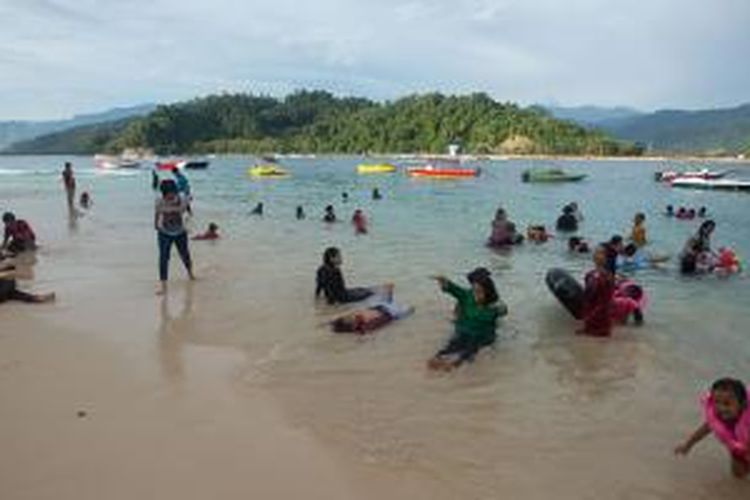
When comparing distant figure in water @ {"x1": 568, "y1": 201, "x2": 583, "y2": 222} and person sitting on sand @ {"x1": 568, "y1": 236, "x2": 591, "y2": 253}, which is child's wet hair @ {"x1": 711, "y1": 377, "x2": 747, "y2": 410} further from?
distant figure in water @ {"x1": 568, "y1": 201, "x2": 583, "y2": 222}

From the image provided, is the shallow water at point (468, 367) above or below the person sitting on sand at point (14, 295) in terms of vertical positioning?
below

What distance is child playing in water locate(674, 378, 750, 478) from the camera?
703 cm

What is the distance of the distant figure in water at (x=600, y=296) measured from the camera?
39.9 ft

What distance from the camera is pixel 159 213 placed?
1495cm

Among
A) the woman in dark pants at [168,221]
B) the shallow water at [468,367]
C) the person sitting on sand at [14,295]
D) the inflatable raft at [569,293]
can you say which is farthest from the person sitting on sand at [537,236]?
the person sitting on sand at [14,295]

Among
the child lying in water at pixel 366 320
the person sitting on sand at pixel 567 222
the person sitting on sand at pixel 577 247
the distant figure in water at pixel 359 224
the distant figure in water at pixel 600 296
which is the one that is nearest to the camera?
the distant figure in water at pixel 600 296

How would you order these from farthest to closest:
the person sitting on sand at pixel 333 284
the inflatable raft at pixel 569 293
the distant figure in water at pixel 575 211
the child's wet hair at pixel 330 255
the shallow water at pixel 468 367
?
the distant figure in water at pixel 575 211 → the person sitting on sand at pixel 333 284 → the child's wet hair at pixel 330 255 → the inflatable raft at pixel 569 293 → the shallow water at pixel 468 367

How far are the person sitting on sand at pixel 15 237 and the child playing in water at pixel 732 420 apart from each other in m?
16.6

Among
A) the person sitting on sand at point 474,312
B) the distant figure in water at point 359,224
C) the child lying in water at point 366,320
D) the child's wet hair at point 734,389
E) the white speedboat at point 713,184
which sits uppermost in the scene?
the child's wet hair at point 734,389

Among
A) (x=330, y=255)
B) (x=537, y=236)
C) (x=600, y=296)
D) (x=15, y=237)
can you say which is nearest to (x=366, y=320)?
(x=330, y=255)

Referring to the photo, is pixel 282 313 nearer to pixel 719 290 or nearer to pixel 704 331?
pixel 704 331

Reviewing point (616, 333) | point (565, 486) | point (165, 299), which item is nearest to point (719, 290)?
point (616, 333)

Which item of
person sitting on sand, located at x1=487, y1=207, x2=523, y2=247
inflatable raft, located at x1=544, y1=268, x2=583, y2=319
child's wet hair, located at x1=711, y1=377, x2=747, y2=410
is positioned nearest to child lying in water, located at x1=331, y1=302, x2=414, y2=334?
inflatable raft, located at x1=544, y1=268, x2=583, y2=319

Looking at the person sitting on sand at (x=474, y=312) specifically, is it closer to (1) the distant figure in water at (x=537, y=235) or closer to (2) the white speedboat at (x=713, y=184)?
(1) the distant figure in water at (x=537, y=235)
